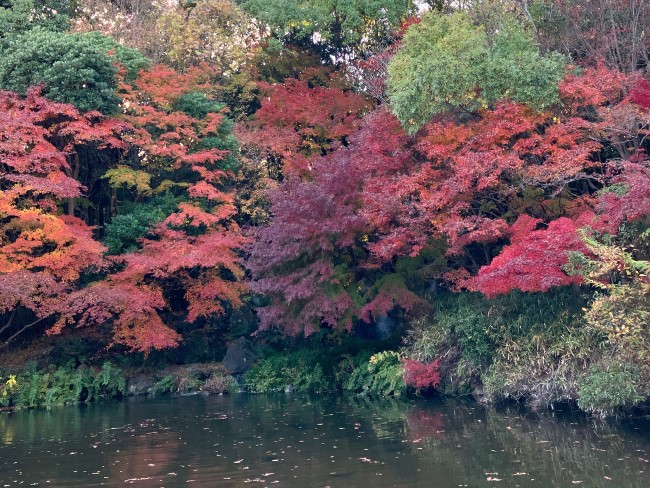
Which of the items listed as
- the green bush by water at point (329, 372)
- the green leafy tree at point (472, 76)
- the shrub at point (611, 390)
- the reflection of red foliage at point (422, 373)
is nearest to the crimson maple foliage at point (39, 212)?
the green bush by water at point (329, 372)

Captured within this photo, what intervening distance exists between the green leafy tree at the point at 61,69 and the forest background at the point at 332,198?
66mm

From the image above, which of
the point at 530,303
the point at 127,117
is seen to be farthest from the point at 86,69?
the point at 530,303

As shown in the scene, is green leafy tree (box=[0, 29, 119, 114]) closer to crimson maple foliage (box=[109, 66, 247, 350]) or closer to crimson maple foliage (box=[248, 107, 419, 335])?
crimson maple foliage (box=[109, 66, 247, 350])

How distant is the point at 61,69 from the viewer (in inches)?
805

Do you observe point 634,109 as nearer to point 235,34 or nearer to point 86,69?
point 86,69

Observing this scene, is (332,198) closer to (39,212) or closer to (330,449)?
(39,212)

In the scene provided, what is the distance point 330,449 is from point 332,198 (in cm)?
730

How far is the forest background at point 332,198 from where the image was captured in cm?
1488

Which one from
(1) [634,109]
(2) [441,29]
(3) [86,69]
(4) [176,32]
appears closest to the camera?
(1) [634,109]

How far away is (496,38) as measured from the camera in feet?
54.3

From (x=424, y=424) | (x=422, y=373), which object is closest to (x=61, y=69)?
(x=422, y=373)

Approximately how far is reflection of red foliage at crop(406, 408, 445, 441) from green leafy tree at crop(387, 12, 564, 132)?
19.1ft

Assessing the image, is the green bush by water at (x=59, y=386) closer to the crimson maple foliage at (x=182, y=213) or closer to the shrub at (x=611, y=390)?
the crimson maple foliage at (x=182, y=213)

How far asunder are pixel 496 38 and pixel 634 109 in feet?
10.9
